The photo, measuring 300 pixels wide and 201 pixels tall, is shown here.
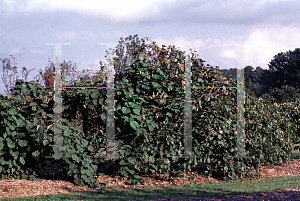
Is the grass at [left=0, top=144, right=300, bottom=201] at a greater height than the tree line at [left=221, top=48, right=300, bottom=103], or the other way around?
the tree line at [left=221, top=48, right=300, bottom=103]

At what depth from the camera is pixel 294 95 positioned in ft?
52.9

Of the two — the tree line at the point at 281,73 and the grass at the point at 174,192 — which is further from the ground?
the tree line at the point at 281,73

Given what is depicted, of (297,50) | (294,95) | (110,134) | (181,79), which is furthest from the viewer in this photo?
(297,50)

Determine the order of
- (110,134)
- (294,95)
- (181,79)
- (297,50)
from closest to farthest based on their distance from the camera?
(110,134) < (181,79) < (294,95) < (297,50)

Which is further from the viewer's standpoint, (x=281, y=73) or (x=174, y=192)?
(x=281, y=73)

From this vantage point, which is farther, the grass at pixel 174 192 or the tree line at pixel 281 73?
the tree line at pixel 281 73

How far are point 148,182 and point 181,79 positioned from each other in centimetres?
243

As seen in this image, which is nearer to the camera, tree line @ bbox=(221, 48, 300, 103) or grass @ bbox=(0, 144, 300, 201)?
grass @ bbox=(0, 144, 300, 201)

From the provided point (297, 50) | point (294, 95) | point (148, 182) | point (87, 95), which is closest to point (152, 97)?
point (87, 95)

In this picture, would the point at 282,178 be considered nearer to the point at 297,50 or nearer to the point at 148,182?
the point at 148,182

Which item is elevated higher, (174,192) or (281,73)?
(281,73)

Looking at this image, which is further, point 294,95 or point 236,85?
point 294,95

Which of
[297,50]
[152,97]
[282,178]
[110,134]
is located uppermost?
[297,50]

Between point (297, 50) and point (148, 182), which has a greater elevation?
point (297, 50)
